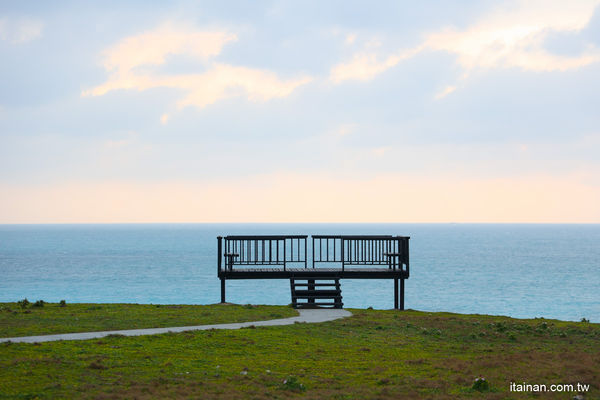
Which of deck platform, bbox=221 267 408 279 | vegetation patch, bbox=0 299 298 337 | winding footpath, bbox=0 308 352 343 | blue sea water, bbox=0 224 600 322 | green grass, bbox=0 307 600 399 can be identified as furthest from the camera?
blue sea water, bbox=0 224 600 322

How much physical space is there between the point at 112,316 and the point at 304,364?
30.5ft

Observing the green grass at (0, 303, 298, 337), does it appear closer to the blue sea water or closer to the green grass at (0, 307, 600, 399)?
the green grass at (0, 307, 600, 399)

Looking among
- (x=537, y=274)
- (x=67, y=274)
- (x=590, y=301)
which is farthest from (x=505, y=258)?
(x=67, y=274)

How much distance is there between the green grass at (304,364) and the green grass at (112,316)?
2.20 metres

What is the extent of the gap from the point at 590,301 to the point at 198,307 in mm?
59123

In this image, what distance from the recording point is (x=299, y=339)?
50.3 ft

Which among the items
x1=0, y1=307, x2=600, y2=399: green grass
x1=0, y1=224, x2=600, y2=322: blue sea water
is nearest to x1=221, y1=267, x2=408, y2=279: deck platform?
x1=0, y1=307, x2=600, y2=399: green grass

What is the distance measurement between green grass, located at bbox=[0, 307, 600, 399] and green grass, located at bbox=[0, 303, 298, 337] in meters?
2.20

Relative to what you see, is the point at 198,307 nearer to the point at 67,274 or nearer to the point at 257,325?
the point at 257,325

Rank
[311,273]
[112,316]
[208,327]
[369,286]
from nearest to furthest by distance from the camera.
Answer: [208,327]
[112,316]
[311,273]
[369,286]

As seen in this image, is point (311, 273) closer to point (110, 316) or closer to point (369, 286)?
point (110, 316)

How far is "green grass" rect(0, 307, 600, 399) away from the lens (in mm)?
10211

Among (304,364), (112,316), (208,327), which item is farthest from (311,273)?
(304,364)

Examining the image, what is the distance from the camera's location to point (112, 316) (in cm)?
1922
